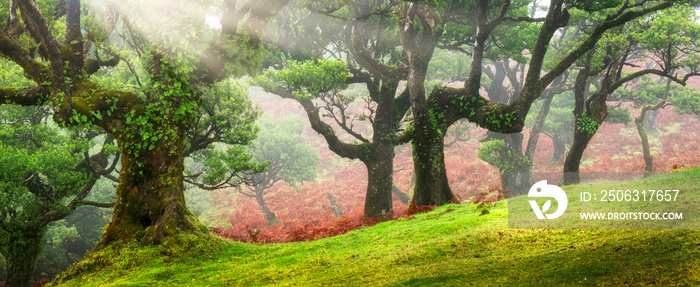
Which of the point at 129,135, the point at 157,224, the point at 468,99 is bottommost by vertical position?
the point at 157,224

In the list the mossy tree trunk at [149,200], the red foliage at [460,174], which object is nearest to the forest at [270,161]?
the mossy tree trunk at [149,200]

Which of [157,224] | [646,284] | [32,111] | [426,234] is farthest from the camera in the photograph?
[32,111]

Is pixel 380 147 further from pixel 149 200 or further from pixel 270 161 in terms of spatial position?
pixel 149 200

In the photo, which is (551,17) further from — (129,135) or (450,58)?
(450,58)

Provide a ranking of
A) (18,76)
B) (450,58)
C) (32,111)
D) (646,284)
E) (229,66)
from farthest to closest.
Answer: (450,58) < (32,111) < (18,76) < (229,66) < (646,284)

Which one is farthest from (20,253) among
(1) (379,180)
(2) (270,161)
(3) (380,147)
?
(3) (380,147)

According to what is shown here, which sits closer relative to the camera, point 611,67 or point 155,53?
point 155,53

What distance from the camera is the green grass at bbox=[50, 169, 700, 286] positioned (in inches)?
101

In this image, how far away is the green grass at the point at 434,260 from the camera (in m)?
2.56

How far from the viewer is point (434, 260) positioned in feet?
12.6

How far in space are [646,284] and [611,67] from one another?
1209 centimetres

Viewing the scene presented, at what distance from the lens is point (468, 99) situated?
34.9 ft

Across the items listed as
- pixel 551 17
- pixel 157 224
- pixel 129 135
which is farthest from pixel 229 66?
pixel 551 17

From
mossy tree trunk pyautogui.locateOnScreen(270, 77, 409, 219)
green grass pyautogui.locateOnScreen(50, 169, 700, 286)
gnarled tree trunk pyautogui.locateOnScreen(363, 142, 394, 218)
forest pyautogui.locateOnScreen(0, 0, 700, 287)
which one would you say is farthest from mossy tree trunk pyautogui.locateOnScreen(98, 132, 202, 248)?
gnarled tree trunk pyautogui.locateOnScreen(363, 142, 394, 218)
